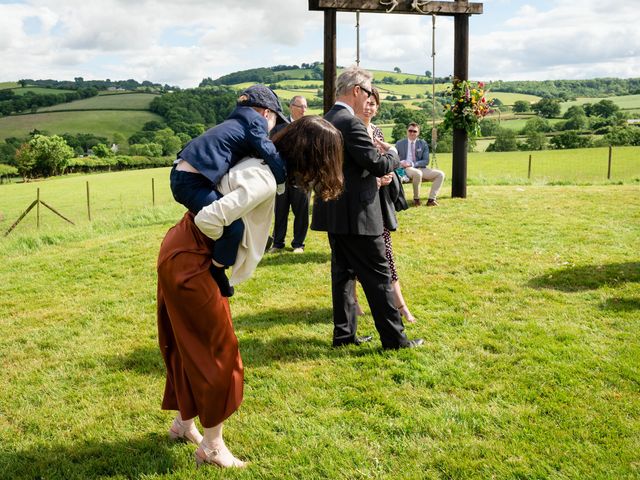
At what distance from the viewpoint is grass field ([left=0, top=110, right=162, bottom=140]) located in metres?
87.2

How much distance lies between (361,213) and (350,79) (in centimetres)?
112

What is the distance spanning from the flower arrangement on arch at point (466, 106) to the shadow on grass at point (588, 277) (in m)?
5.52

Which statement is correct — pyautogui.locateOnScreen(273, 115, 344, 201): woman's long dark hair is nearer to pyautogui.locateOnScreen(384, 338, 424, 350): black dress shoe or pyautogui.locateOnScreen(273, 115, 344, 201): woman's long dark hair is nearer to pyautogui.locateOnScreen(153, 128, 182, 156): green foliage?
pyautogui.locateOnScreen(384, 338, 424, 350): black dress shoe

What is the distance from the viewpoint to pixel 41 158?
70375mm

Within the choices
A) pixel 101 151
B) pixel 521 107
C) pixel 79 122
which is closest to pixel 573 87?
pixel 521 107

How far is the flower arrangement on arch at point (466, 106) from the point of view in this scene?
12.0m

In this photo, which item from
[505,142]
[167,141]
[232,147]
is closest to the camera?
[232,147]

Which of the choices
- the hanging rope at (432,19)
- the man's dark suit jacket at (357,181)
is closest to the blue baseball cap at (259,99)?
the man's dark suit jacket at (357,181)

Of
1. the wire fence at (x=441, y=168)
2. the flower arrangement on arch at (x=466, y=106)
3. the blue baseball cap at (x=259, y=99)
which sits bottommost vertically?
the wire fence at (x=441, y=168)

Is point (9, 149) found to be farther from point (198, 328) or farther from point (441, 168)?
point (198, 328)

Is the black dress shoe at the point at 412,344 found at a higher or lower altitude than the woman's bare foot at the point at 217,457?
higher

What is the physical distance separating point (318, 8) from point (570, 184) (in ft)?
30.8

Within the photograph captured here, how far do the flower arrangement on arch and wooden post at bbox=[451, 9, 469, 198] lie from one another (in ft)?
0.70

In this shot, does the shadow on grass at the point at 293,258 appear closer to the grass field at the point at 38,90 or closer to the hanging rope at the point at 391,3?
the hanging rope at the point at 391,3
